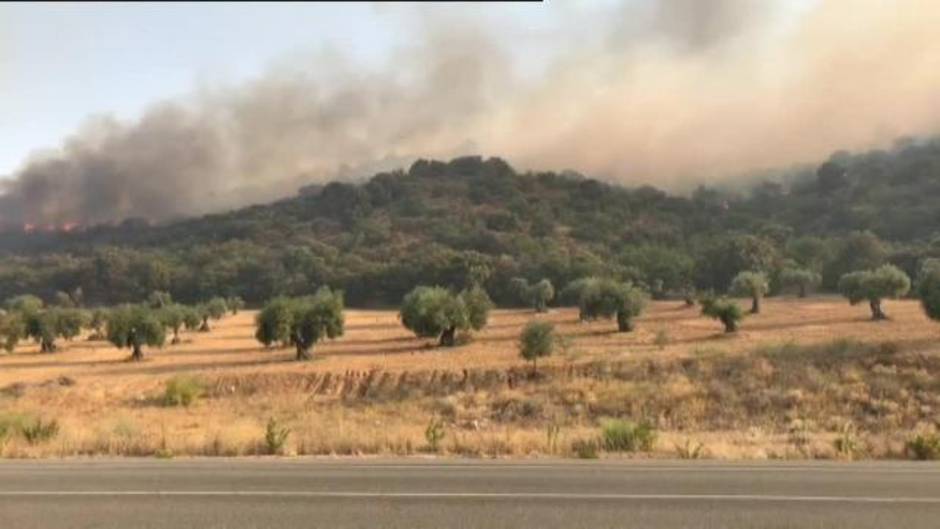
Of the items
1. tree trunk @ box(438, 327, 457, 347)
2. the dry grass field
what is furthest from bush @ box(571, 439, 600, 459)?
tree trunk @ box(438, 327, 457, 347)

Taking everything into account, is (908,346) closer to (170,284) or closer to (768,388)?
(768,388)

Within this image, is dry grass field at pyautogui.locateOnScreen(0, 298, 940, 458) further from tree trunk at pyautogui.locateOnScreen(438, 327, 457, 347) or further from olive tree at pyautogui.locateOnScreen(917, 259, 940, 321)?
tree trunk at pyautogui.locateOnScreen(438, 327, 457, 347)

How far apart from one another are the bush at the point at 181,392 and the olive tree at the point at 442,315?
23909 mm

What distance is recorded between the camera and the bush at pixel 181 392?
143ft

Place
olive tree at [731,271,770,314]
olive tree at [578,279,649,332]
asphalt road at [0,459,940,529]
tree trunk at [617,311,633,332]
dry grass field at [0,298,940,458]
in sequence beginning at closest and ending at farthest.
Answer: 1. asphalt road at [0,459,940,529]
2. dry grass field at [0,298,940,458]
3. tree trunk at [617,311,633,332]
4. olive tree at [578,279,649,332]
5. olive tree at [731,271,770,314]

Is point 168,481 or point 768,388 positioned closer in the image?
point 168,481

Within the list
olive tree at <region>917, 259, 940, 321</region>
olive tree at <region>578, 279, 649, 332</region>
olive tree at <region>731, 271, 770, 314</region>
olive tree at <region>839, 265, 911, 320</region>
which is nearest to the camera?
olive tree at <region>917, 259, 940, 321</region>

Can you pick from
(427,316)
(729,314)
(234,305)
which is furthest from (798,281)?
(234,305)

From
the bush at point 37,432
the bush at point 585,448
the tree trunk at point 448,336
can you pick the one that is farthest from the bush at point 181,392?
the bush at point 585,448

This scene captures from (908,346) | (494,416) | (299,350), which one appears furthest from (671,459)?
(299,350)

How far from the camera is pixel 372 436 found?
20656 mm

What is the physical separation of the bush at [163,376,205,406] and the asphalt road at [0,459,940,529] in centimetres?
2803

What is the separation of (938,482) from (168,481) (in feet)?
37.4

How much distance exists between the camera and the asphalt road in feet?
33.9
